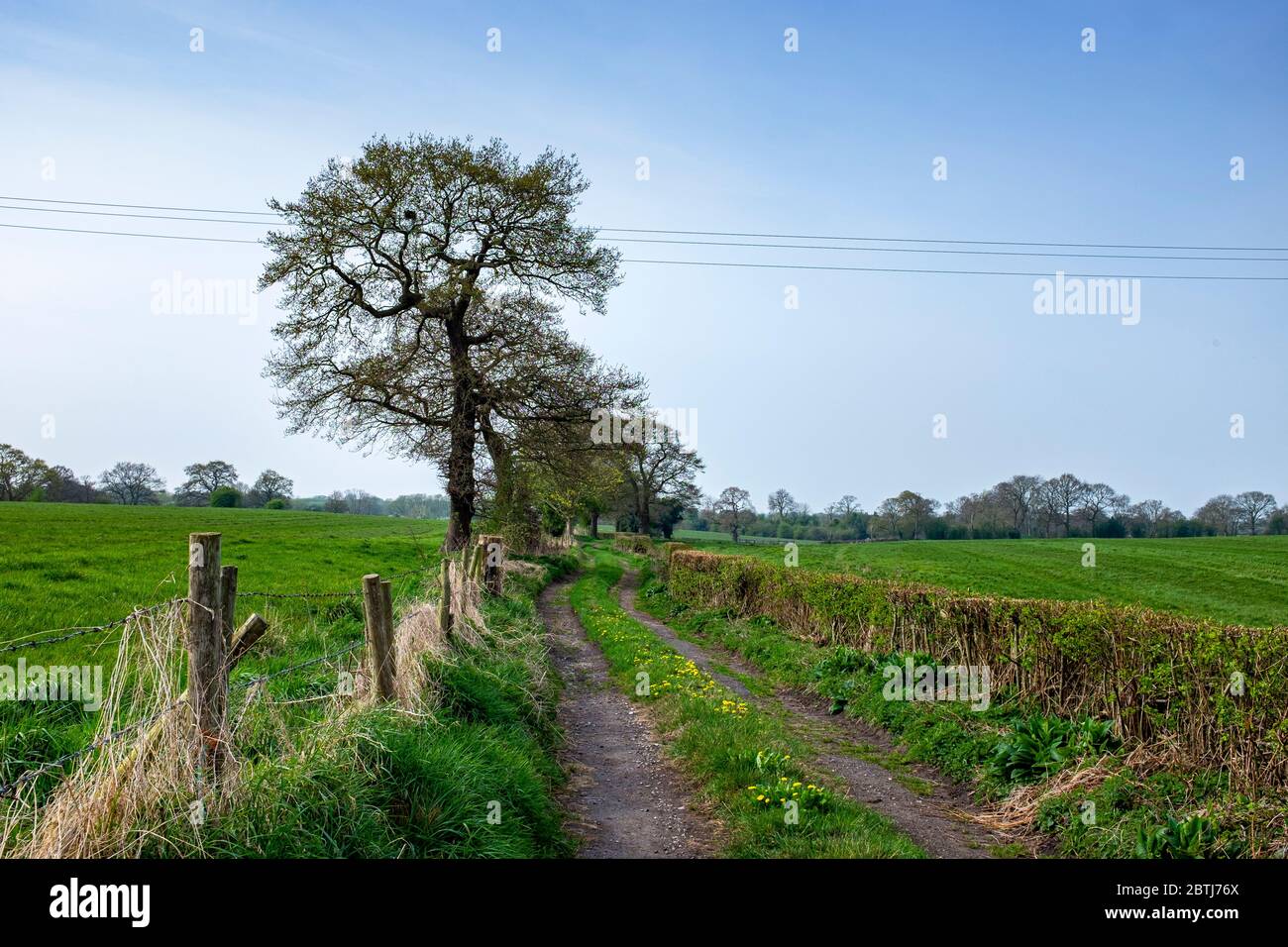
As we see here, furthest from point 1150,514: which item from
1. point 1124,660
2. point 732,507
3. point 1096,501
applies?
point 1124,660

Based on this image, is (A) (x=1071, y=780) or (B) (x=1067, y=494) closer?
(A) (x=1071, y=780)

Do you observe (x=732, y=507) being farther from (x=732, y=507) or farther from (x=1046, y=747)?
(x=1046, y=747)

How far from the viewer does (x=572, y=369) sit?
2752 centimetres

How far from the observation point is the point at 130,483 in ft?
287

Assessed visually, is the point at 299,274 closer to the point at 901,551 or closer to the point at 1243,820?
the point at 1243,820

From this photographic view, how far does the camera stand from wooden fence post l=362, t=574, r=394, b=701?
21.6 ft

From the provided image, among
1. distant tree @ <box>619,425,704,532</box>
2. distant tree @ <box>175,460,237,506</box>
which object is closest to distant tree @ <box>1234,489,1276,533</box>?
distant tree @ <box>619,425,704,532</box>

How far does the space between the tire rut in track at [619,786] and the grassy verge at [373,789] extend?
31 centimetres

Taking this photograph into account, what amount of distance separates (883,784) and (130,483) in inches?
4003

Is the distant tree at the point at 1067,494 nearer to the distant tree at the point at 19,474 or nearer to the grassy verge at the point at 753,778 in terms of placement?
the grassy verge at the point at 753,778

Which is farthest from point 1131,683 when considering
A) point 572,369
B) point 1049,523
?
point 1049,523

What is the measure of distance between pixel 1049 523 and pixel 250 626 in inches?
3636

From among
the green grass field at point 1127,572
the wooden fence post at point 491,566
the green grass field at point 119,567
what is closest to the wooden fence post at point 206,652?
the green grass field at point 119,567
